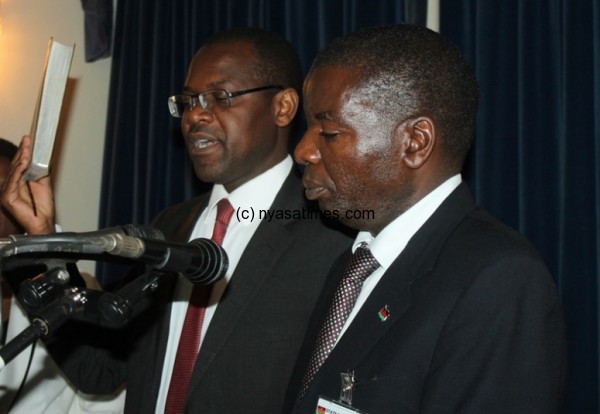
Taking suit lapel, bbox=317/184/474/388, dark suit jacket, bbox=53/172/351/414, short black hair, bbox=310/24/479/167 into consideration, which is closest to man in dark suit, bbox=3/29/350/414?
dark suit jacket, bbox=53/172/351/414

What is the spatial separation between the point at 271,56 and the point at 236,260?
686mm

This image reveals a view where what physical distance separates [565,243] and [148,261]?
5.02 ft

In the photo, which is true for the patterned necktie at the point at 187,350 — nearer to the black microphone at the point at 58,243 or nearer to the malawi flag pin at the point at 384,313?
the malawi flag pin at the point at 384,313

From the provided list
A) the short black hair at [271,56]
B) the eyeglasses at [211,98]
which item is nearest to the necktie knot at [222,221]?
the eyeglasses at [211,98]

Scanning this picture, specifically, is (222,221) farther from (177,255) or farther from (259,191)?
(177,255)

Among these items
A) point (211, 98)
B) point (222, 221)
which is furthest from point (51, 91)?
point (222, 221)

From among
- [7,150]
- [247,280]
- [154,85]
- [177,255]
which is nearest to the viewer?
[177,255]

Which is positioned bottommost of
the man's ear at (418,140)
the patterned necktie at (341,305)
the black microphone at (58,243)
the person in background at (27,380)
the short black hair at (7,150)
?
the person in background at (27,380)

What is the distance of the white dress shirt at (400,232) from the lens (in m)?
1.70

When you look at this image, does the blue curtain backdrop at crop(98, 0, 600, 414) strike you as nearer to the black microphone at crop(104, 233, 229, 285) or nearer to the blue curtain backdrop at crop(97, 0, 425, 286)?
the blue curtain backdrop at crop(97, 0, 425, 286)

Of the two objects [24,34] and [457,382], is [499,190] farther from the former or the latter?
[24,34]

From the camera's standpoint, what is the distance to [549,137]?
94.1 inches

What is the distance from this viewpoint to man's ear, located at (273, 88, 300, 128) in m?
2.37

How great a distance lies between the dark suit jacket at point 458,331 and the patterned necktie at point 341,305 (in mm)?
51
